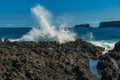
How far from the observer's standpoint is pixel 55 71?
18.1 metres

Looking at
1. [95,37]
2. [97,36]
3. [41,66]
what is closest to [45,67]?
[41,66]

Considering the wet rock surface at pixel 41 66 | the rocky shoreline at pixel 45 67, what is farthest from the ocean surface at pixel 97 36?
the wet rock surface at pixel 41 66

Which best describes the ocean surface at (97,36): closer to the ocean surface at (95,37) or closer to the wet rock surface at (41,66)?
the ocean surface at (95,37)

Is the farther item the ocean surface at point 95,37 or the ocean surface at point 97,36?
the ocean surface at point 97,36

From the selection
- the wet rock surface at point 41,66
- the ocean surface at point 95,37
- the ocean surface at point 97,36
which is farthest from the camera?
the ocean surface at point 97,36

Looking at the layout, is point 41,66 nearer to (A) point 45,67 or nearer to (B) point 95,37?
(A) point 45,67

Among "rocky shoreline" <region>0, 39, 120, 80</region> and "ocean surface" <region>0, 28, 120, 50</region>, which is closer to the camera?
"rocky shoreline" <region>0, 39, 120, 80</region>

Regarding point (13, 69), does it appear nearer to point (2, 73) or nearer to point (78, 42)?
point (2, 73)

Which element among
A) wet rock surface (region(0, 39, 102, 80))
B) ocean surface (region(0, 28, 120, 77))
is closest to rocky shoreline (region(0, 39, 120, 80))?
wet rock surface (region(0, 39, 102, 80))

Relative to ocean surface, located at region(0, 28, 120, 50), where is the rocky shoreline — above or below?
below

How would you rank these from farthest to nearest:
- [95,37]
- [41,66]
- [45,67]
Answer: [95,37] < [45,67] < [41,66]

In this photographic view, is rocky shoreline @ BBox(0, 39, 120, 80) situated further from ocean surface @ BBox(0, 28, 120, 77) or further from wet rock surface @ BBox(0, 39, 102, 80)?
ocean surface @ BBox(0, 28, 120, 77)

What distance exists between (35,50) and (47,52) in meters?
0.73

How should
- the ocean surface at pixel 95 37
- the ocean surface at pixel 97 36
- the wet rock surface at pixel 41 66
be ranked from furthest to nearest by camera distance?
the ocean surface at pixel 97 36 → the ocean surface at pixel 95 37 → the wet rock surface at pixel 41 66
